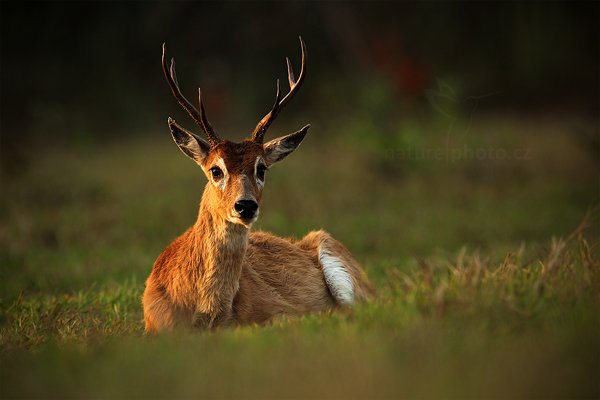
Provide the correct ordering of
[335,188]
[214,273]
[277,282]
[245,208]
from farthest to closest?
[335,188] → [277,282] → [214,273] → [245,208]

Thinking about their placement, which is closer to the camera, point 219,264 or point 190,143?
point 219,264

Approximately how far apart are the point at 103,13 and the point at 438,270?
61.6 ft

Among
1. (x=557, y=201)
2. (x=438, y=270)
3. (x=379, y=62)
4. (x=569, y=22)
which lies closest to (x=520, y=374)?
(x=438, y=270)

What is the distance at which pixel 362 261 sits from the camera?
11633 millimetres

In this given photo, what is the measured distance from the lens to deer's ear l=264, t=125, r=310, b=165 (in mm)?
7910

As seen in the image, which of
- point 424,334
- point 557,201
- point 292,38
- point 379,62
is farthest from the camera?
point 292,38

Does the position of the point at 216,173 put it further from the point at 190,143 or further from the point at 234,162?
the point at 190,143

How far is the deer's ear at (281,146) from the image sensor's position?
311 inches

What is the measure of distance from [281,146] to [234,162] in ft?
2.41

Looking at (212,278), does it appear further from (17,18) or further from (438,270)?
(17,18)

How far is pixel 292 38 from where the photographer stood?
26219mm

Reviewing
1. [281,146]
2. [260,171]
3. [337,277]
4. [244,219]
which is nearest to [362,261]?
[337,277]

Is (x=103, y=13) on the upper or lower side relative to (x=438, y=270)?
upper

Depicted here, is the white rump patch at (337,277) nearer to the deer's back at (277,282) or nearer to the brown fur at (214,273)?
the deer's back at (277,282)
